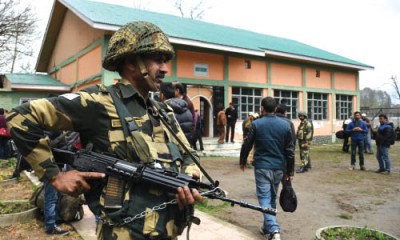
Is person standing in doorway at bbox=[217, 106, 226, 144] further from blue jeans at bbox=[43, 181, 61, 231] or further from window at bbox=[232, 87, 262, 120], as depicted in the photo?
blue jeans at bbox=[43, 181, 61, 231]

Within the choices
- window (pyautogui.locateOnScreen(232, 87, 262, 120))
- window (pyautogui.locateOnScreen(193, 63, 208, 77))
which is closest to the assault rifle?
window (pyautogui.locateOnScreen(193, 63, 208, 77))

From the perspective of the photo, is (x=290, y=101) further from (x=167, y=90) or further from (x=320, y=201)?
(x=167, y=90)

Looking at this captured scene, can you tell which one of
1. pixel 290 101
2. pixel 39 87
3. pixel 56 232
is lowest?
pixel 56 232

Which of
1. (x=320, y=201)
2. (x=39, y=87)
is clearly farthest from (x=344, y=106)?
(x=39, y=87)

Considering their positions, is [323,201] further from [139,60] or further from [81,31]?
[81,31]

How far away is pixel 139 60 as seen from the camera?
182 cm

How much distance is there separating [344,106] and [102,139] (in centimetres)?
2148

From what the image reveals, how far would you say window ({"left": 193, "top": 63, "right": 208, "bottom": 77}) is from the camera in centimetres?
1421

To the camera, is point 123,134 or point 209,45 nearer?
point 123,134

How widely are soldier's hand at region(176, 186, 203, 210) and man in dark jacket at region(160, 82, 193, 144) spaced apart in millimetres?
3042

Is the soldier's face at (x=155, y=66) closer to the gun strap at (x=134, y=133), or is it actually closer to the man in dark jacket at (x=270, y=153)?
the gun strap at (x=134, y=133)

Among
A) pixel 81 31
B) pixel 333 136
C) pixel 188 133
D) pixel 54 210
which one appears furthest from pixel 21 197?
pixel 333 136

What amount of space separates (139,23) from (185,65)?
12110 millimetres

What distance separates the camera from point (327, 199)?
21.4 ft
